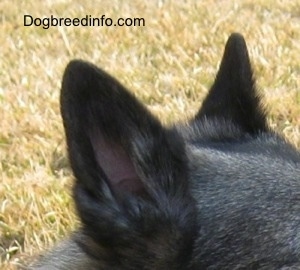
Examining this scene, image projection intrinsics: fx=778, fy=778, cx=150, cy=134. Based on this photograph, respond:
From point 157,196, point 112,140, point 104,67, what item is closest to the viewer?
point 112,140

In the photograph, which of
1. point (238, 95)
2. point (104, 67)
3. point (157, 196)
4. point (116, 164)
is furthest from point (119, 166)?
point (104, 67)

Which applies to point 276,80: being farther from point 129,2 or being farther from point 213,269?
point 213,269

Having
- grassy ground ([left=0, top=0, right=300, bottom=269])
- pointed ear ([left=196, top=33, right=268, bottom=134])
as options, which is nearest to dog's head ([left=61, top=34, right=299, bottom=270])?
pointed ear ([left=196, top=33, right=268, bottom=134])

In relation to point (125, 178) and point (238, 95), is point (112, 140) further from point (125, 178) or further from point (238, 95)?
point (238, 95)

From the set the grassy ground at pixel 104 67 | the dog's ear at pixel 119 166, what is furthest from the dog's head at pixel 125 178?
the grassy ground at pixel 104 67

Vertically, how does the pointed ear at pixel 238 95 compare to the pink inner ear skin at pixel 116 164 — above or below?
above

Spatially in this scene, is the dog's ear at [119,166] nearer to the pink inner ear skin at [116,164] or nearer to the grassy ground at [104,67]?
the pink inner ear skin at [116,164]

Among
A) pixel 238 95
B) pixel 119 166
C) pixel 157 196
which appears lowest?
pixel 157 196
